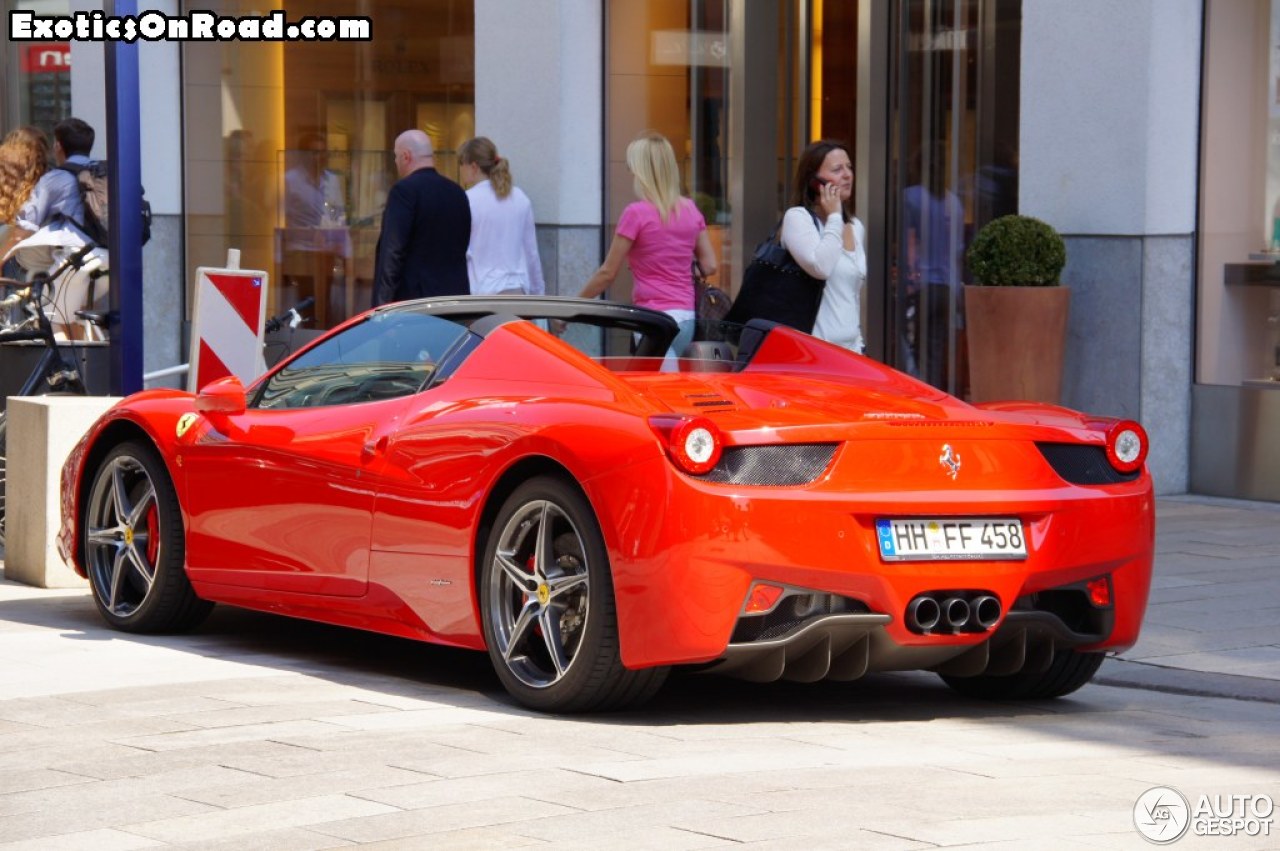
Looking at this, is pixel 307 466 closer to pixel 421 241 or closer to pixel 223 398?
pixel 223 398

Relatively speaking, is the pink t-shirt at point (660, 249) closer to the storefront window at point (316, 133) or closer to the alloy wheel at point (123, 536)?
the alloy wheel at point (123, 536)

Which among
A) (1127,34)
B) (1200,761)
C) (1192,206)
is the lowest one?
(1200,761)

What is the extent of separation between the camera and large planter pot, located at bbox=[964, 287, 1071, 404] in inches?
496

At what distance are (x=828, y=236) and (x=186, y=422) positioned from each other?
3046 millimetres

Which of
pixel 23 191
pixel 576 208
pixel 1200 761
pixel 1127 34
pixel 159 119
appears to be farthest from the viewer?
pixel 159 119

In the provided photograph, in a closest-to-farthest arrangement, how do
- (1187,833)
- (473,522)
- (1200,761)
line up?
(1187,833) < (1200,761) < (473,522)

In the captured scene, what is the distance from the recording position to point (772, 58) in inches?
632

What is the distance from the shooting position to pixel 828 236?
31.9 ft

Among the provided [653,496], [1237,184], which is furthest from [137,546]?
[1237,184]

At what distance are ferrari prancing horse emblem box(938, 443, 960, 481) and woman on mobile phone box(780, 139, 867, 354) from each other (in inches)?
137

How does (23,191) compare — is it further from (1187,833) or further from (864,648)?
(1187,833)

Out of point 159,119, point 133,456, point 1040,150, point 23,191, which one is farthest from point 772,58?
point 133,456

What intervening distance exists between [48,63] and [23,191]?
730cm

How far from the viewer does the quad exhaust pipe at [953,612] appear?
611 cm
